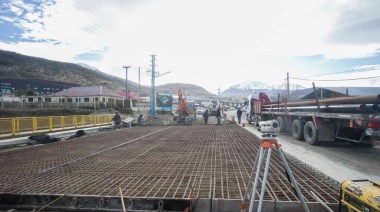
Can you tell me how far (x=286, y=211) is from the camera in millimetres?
3811

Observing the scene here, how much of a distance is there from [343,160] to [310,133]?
3441 millimetres

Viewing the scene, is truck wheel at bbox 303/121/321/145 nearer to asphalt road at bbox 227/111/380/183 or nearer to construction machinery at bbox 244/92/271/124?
asphalt road at bbox 227/111/380/183

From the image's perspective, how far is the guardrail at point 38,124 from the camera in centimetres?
1157

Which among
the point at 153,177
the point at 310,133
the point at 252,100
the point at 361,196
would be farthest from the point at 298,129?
the point at 252,100

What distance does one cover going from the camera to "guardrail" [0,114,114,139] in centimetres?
1157

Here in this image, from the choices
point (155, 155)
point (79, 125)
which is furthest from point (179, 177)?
point (79, 125)

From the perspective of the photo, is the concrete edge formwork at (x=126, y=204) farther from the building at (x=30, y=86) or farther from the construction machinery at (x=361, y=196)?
the building at (x=30, y=86)

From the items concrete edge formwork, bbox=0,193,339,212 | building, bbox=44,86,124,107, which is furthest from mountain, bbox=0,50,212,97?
concrete edge formwork, bbox=0,193,339,212

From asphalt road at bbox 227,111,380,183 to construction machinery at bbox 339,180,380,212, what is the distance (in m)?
2.19

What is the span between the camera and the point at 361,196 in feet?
10.2

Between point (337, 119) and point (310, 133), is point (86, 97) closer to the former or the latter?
point (310, 133)

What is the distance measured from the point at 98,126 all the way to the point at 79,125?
2.12 m

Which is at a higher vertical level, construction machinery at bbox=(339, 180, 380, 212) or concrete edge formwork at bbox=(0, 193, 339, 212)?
construction machinery at bbox=(339, 180, 380, 212)

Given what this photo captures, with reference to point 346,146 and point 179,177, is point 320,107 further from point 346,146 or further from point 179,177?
point 179,177
